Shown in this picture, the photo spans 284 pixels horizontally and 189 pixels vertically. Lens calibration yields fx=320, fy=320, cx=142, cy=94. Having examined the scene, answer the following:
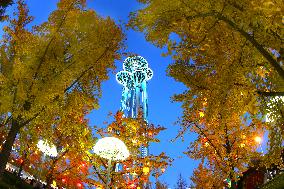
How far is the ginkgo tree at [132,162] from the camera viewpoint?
685 inches

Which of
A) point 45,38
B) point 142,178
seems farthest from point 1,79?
point 142,178

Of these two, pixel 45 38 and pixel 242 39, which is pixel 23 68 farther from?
pixel 242 39

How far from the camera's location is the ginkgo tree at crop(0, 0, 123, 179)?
10508mm

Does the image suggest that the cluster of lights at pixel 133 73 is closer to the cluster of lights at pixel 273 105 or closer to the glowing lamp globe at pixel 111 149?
the glowing lamp globe at pixel 111 149

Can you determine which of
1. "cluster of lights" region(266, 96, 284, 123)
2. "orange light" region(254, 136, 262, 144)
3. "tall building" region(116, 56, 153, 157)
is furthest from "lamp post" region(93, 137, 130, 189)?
"tall building" region(116, 56, 153, 157)

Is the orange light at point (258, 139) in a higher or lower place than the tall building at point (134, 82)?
lower

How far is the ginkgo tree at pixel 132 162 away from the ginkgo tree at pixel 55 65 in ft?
19.0

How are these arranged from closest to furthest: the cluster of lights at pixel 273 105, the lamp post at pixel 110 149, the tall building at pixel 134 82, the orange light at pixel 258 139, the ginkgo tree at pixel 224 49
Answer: the ginkgo tree at pixel 224 49
the cluster of lights at pixel 273 105
the lamp post at pixel 110 149
the orange light at pixel 258 139
the tall building at pixel 134 82

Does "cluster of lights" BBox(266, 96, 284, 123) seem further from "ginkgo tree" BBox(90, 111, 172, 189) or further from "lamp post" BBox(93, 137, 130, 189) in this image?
"ginkgo tree" BBox(90, 111, 172, 189)

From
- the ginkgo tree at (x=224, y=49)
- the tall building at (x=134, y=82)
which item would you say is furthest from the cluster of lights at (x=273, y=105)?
the tall building at (x=134, y=82)

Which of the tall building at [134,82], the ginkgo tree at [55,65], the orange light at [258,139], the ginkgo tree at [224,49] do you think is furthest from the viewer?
the tall building at [134,82]

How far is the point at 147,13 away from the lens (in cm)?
784

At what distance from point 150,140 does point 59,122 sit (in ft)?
25.9

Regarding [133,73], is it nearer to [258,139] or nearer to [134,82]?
[134,82]
